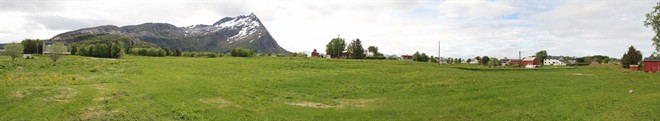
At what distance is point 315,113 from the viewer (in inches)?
919

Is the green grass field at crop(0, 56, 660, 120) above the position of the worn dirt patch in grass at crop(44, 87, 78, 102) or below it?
below

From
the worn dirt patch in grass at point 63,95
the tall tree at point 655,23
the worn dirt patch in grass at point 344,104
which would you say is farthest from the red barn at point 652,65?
the worn dirt patch in grass at point 63,95

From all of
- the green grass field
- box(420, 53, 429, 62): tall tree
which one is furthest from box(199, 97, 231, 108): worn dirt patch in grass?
box(420, 53, 429, 62): tall tree

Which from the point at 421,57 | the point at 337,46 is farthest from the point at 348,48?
the point at 421,57

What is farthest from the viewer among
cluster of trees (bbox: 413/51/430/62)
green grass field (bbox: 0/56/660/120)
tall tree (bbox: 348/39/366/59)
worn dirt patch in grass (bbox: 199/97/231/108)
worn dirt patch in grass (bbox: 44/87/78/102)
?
cluster of trees (bbox: 413/51/430/62)

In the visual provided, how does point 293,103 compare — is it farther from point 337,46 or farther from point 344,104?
point 337,46

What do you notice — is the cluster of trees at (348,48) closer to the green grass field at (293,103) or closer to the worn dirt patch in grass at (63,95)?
the green grass field at (293,103)

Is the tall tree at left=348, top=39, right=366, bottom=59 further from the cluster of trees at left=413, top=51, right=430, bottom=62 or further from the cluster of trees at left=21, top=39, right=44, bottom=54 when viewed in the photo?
the cluster of trees at left=21, top=39, right=44, bottom=54

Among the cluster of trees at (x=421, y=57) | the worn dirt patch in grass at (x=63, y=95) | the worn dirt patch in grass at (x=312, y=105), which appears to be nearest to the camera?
the worn dirt patch in grass at (x=63, y=95)

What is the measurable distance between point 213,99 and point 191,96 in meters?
1.45

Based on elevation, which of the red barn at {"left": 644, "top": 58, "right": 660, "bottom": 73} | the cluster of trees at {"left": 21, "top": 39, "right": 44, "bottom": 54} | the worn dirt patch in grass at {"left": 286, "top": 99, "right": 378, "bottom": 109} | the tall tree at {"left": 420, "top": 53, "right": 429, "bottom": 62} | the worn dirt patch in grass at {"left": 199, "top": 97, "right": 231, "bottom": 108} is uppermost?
the cluster of trees at {"left": 21, "top": 39, "right": 44, "bottom": 54}

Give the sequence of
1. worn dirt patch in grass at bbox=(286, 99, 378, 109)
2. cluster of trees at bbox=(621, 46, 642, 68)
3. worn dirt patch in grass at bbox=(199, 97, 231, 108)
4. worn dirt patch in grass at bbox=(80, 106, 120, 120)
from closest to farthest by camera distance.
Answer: worn dirt patch in grass at bbox=(80, 106, 120, 120)
worn dirt patch in grass at bbox=(199, 97, 231, 108)
worn dirt patch in grass at bbox=(286, 99, 378, 109)
cluster of trees at bbox=(621, 46, 642, 68)

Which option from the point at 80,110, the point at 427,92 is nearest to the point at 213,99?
the point at 80,110

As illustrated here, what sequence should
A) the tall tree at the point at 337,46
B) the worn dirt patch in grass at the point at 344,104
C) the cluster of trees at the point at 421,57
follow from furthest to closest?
1. the cluster of trees at the point at 421,57
2. the tall tree at the point at 337,46
3. the worn dirt patch in grass at the point at 344,104
